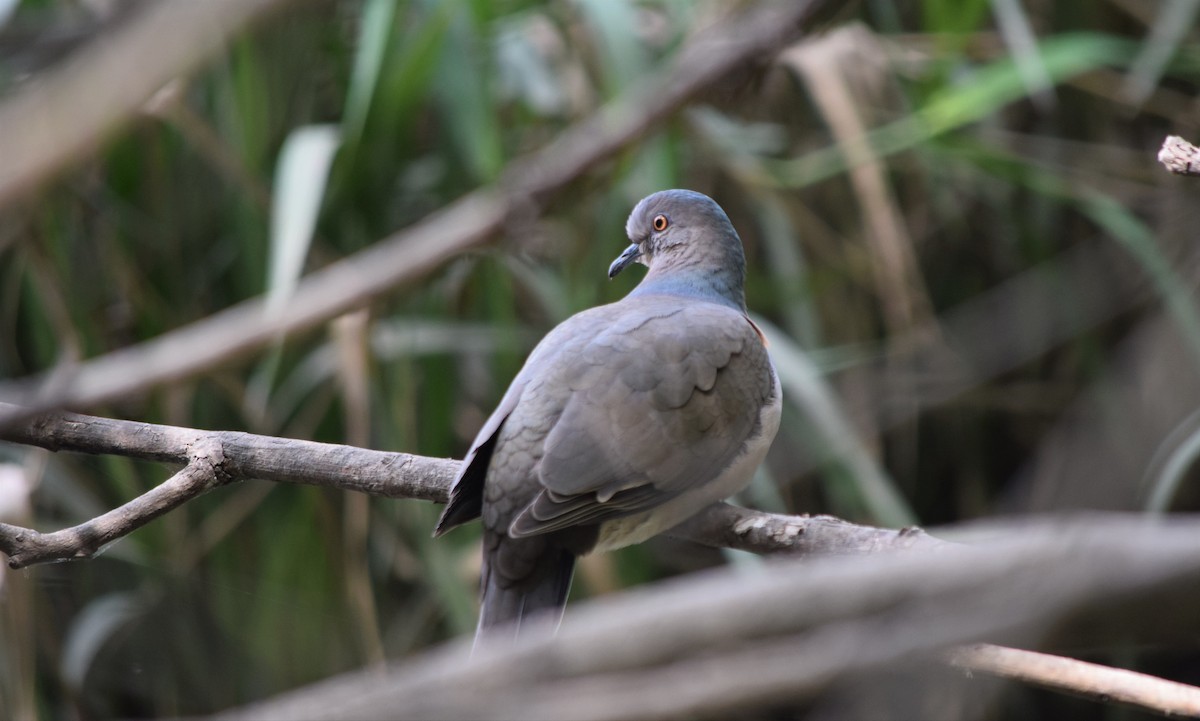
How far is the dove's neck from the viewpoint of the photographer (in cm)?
218

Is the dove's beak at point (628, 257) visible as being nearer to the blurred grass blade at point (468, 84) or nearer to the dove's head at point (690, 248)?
the dove's head at point (690, 248)

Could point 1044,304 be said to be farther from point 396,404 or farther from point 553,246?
point 396,404

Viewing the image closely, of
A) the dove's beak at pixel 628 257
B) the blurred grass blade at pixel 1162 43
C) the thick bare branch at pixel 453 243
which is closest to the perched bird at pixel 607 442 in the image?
the dove's beak at pixel 628 257

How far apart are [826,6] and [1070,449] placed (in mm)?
2685

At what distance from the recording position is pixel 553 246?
2857mm

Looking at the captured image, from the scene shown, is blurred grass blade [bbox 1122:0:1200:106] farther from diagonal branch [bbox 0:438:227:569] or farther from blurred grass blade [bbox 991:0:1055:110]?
diagonal branch [bbox 0:438:227:569]

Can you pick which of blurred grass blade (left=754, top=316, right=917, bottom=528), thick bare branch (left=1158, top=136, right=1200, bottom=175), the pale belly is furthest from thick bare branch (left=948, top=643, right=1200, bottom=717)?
blurred grass blade (left=754, top=316, right=917, bottom=528)

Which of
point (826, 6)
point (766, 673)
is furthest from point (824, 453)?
point (766, 673)

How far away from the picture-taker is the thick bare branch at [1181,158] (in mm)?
1418

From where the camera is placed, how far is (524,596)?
1.75 metres

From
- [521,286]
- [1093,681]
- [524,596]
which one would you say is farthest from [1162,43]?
[524,596]

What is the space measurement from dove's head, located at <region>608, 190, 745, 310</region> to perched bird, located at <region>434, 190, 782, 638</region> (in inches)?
7.1

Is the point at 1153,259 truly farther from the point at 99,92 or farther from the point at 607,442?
the point at 99,92

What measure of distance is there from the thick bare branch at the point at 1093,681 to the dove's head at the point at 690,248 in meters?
0.95
